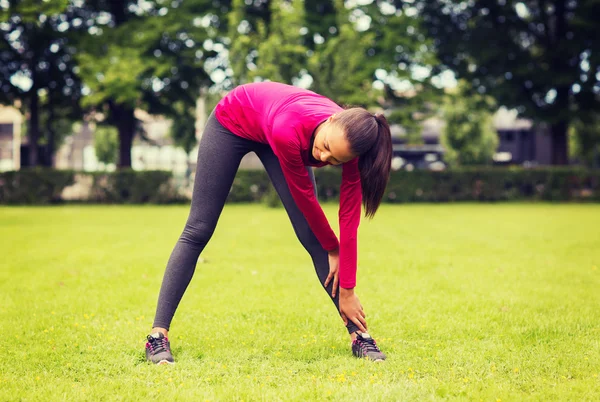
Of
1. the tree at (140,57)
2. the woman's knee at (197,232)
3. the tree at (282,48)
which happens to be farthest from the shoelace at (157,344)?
the tree at (140,57)

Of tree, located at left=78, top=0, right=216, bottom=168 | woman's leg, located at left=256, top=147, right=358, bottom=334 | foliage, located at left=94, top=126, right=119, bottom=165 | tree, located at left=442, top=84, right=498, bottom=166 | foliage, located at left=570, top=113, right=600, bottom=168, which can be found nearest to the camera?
woman's leg, located at left=256, top=147, right=358, bottom=334

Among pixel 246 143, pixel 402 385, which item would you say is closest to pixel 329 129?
pixel 246 143

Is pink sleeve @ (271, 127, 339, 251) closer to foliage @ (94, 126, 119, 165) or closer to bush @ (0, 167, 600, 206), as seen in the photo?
bush @ (0, 167, 600, 206)

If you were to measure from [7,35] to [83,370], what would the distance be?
1008 inches

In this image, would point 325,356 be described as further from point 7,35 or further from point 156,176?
point 7,35

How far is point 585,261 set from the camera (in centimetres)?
812

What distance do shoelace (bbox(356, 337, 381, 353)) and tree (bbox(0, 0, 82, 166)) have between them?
79.5ft

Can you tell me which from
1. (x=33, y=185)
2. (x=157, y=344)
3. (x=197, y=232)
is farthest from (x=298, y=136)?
(x=33, y=185)

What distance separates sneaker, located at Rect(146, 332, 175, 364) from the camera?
11.7 feet

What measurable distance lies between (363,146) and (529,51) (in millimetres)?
27057

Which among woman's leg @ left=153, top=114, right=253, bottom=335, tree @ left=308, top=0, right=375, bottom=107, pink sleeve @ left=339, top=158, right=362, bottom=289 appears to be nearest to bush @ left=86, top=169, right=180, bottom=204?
tree @ left=308, top=0, right=375, bottom=107

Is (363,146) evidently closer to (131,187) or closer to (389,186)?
(389,186)

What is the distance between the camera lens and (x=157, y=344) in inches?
143

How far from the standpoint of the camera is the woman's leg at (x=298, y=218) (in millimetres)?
3721
